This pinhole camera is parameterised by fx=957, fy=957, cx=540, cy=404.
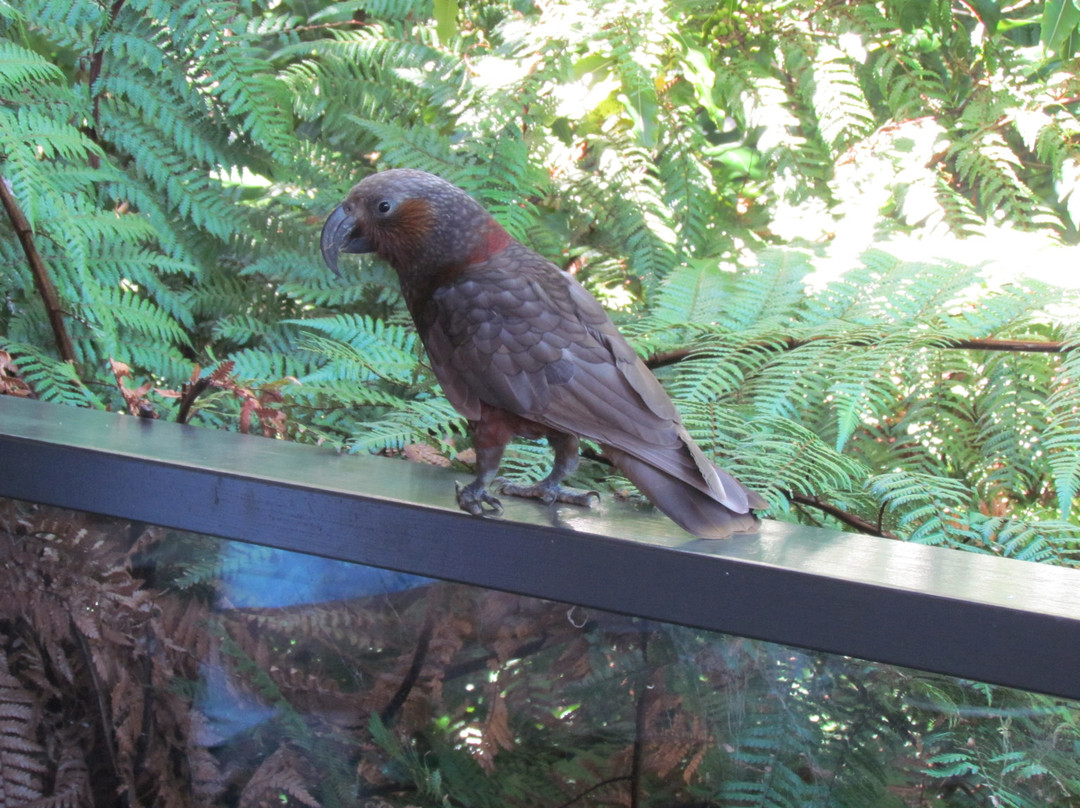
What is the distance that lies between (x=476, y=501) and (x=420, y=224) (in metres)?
0.49

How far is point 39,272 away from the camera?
201 cm

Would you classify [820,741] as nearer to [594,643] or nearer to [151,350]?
[594,643]

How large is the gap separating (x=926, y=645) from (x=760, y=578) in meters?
0.14

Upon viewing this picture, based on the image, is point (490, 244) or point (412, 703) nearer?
point (412, 703)

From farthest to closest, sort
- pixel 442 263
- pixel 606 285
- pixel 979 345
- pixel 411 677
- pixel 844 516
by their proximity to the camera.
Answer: pixel 606 285
pixel 979 345
pixel 844 516
pixel 442 263
pixel 411 677

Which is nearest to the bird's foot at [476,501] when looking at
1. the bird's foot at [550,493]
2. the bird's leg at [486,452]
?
the bird's leg at [486,452]

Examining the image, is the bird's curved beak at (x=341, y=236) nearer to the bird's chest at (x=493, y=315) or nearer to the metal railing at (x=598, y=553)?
the bird's chest at (x=493, y=315)

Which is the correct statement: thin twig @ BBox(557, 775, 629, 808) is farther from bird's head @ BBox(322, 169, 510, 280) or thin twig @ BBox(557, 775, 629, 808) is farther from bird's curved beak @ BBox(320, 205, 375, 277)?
bird's curved beak @ BBox(320, 205, 375, 277)

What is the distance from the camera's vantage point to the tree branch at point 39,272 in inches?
78.3

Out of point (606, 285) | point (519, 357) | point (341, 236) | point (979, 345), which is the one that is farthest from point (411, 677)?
point (606, 285)

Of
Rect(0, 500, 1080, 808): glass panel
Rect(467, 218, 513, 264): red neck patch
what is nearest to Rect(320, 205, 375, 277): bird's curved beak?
Rect(467, 218, 513, 264): red neck patch

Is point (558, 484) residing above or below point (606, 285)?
above

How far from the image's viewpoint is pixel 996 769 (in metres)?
0.82

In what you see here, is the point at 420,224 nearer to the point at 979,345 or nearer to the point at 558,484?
the point at 558,484
